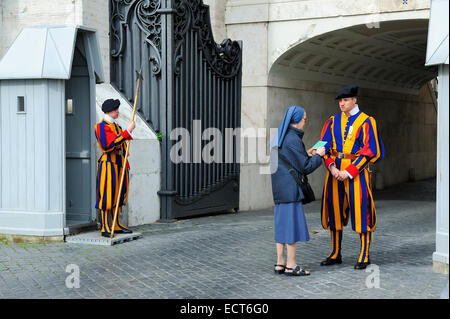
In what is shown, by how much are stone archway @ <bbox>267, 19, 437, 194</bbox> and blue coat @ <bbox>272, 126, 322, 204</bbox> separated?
6344 millimetres

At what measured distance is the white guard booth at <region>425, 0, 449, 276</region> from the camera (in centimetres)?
617

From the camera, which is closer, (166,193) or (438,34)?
(438,34)

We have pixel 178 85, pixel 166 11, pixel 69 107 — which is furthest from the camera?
pixel 178 85

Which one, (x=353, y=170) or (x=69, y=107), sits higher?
(x=69, y=107)

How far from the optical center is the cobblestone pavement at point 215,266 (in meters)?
5.88

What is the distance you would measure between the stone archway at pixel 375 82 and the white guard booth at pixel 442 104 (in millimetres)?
5778

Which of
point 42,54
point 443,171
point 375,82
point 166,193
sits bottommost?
point 166,193

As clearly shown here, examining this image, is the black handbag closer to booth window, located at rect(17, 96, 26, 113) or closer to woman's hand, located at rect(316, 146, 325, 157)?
woman's hand, located at rect(316, 146, 325, 157)

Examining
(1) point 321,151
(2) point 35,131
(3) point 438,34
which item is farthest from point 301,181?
(2) point 35,131

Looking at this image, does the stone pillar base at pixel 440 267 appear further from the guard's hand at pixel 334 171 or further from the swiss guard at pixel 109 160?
the swiss guard at pixel 109 160

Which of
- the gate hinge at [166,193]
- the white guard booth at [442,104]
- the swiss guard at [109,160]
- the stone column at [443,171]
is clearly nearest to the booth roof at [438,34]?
the white guard booth at [442,104]

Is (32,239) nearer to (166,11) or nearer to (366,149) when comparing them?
(166,11)

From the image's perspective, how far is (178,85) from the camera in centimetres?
1046

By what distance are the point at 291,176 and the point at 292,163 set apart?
13cm
